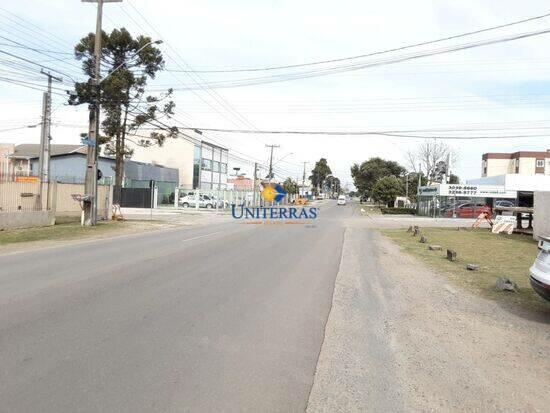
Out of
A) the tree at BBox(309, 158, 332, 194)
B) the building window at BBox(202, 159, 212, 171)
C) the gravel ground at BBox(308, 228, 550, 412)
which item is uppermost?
the tree at BBox(309, 158, 332, 194)

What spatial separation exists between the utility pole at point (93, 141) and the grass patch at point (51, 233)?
4.26 feet

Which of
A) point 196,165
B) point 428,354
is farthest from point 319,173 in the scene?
point 428,354

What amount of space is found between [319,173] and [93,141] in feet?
444

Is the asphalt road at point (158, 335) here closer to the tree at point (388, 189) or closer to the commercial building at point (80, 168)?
the commercial building at point (80, 168)

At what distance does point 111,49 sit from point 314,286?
130ft

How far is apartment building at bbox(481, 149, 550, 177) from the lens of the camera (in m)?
105

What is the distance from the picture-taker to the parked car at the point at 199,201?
54531mm

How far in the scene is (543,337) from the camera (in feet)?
22.1

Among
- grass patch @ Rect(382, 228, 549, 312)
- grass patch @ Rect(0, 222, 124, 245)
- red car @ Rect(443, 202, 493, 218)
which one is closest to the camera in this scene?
grass patch @ Rect(382, 228, 549, 312)

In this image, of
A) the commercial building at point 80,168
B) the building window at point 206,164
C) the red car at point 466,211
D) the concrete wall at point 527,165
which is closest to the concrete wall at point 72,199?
the commercial building at point 80,168

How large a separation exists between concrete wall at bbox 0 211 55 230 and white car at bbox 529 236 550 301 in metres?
20.7

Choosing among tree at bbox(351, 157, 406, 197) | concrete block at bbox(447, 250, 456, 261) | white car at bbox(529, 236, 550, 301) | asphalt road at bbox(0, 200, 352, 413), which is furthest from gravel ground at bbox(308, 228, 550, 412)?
tree at bbox(351, 157, 406, 197)

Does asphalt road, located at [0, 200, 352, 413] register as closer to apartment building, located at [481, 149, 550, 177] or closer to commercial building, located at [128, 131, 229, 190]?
commercial building, located at [128, 131, 229, 190]

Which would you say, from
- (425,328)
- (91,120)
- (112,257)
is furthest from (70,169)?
(425,328)
